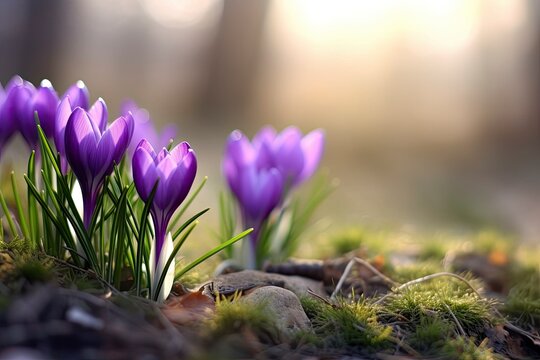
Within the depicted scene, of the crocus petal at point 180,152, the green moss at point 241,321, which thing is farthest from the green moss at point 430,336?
the crocus petal at point 180,152

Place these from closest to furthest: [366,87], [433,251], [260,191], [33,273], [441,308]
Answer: [33,273] < [441,308] < [260,191] < [433,251] < [366,87]

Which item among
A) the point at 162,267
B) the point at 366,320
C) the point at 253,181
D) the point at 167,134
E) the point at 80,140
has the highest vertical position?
the point at 80,140

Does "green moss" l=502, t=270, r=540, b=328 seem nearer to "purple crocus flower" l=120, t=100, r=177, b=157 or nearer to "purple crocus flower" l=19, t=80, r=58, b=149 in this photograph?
"purple crocus flower" l=120, t=100, r=177, b=157

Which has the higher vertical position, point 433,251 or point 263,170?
point 263,170

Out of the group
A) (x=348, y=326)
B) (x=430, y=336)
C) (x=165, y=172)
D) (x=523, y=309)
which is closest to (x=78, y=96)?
(x=165, y=172)

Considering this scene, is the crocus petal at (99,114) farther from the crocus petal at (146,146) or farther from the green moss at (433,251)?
the green moss at (433,251)

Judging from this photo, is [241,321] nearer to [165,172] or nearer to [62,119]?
[165,172]

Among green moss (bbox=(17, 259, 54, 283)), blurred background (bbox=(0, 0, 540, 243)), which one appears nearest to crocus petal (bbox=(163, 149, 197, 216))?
green moss (bbox=(17, 259, 54, 283))
